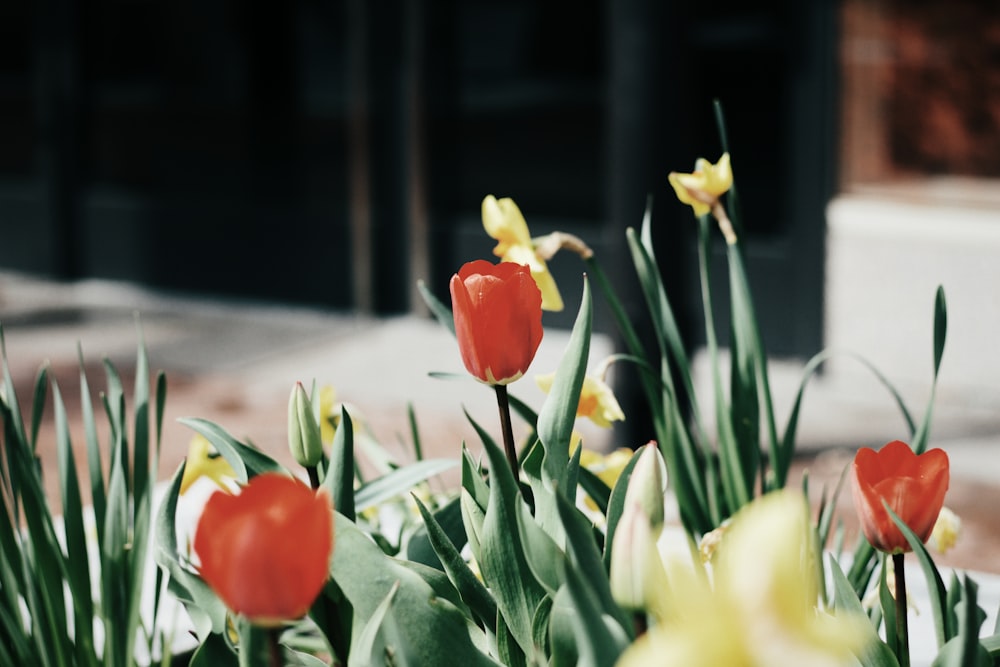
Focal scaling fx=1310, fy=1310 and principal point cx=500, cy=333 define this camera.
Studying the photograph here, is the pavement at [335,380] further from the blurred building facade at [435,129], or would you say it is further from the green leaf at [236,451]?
the green leaf at [236,451]

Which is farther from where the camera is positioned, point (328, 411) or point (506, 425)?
point (328, 411)

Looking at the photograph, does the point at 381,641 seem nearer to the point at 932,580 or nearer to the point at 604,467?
the point at 932,580

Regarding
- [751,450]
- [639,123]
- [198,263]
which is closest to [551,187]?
[198,263]

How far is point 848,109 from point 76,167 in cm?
441

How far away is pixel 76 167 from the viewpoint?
7.45 metres

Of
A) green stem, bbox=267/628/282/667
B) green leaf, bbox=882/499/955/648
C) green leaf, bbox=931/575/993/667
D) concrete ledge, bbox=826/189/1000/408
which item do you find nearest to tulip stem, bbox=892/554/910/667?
green leaf, bbox=882/499/955/648

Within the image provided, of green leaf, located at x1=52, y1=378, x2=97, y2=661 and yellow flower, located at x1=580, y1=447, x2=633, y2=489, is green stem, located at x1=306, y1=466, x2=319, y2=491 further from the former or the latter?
yellow flower, located at x1=580, y1=447, x2=633, y2=489

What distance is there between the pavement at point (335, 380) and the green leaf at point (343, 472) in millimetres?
2599

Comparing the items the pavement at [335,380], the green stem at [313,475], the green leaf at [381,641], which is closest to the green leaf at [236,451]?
the green stem at [313,475]

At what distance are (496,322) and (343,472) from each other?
0.16 meters

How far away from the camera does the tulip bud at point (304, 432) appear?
960 mm

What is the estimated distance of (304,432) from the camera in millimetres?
974

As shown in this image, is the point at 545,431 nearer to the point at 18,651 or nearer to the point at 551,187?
the point at 18,651

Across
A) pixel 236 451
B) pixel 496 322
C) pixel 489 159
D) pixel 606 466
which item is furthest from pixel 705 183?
pixel 489 159
